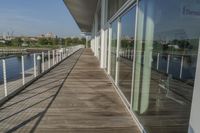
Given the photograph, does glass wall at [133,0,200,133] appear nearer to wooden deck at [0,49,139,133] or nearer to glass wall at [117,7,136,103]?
wooden deck at [0,49,139,133]

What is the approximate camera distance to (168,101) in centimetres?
195

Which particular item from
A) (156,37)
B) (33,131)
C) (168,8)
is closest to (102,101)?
(33,131)

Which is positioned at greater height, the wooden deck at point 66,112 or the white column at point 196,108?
the white column at point 196,108

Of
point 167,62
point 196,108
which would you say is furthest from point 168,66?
point 196,108

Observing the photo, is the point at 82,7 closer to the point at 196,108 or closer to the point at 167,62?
the point at 167,62

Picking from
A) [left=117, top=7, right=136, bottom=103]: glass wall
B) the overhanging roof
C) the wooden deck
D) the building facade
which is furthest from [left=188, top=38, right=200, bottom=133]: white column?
the overhanging roof

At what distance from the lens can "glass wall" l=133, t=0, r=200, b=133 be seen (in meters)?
1.52

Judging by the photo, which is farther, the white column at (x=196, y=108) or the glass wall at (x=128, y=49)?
the glass wall at (x=128, y=49)

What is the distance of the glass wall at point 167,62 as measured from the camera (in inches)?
59.9

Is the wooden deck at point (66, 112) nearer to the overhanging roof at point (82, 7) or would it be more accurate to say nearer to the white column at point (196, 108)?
the white column at point (196, 108)

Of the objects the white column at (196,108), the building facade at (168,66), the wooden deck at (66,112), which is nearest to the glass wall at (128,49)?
the wooden deck at (66,112)

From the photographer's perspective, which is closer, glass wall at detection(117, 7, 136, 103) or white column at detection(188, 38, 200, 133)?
white column at detection(188, 38, 200, 133)

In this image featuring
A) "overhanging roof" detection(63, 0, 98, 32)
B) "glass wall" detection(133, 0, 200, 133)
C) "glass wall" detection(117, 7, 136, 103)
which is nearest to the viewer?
"glass wall" detection(133, 0, 200, 133)

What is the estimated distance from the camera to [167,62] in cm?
191
